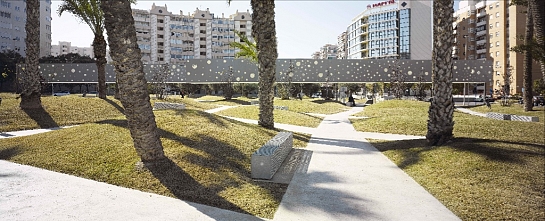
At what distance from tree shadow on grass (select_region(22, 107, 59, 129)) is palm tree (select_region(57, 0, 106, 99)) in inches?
234

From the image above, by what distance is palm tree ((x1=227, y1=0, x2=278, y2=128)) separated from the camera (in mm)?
15172

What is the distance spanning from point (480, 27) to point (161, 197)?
100 m

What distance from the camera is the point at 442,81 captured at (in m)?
11.5

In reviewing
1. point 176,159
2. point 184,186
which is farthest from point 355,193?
point 176,159

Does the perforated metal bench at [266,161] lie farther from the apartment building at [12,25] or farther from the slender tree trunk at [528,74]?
the apartment building at [12,25]

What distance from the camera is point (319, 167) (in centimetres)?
938

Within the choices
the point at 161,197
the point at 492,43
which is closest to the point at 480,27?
the point at 492,43

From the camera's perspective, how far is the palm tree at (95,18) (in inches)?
899

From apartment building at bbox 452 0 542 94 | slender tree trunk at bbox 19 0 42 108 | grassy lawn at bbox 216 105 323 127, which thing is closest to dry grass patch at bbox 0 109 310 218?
slender tree trunk at bbox 19 0 42 108

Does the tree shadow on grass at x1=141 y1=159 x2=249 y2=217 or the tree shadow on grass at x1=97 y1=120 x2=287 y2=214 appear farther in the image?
the tree shadow on grass at x1=97 y1=120 x2=287 y2=214

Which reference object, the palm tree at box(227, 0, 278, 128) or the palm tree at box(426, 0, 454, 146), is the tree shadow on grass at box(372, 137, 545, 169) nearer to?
the palm tree at box(426, 0, 454, 146)

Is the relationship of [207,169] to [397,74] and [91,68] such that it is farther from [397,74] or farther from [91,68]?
[91,68]

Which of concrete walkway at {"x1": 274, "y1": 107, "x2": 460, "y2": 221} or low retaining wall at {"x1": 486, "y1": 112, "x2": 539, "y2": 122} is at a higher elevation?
low retaining wall at {"x1": 486, "y1": 112, "x2": 539, "y2": 122}

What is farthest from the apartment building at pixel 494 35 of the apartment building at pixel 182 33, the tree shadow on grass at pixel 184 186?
the tree shadow on grass at pixel 184 186
